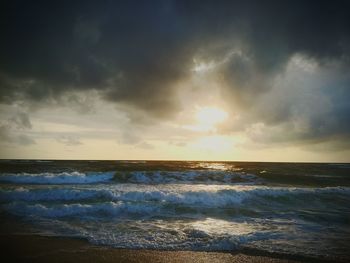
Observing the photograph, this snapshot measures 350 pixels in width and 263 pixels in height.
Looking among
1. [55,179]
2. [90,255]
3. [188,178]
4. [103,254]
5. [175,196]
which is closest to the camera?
[90,255]

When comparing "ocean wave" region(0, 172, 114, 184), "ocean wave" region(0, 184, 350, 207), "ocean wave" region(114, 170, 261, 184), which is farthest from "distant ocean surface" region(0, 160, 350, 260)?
"ocean wave" region(114, 170, 261, 184)

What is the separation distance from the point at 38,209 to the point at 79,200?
316 centimetres

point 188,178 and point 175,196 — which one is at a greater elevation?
point 175,196

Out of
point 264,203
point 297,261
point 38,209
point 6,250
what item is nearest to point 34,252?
point 6,250

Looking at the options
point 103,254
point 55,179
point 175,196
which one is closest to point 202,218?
point 175,196

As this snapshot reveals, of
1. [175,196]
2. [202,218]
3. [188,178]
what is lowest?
[202,218]

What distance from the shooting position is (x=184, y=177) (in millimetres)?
29234

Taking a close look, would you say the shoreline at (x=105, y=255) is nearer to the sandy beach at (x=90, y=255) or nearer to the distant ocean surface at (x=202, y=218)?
the sandy beach at (x=90, y=255)

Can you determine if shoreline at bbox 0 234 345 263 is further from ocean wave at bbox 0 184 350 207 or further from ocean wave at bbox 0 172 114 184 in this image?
ocean wave at bbox 0 172 114 184

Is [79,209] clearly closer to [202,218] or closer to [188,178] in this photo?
[202,218]

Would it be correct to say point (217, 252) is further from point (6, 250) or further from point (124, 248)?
point (6, 250)

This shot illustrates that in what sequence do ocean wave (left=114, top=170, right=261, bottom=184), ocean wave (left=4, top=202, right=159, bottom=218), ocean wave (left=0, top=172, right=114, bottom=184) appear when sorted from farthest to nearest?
ocean wave (left=114, top=170, right=261, bottom=184) < ocean wave (left=0, top=172, right=114, bottom=184) < ocean wave (left=4, top=202, right=159, bottom=218)

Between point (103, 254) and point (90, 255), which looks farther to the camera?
point (103, 254)

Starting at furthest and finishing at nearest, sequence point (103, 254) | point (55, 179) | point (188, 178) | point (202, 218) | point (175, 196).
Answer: point (188, 178)
point (55, 179)
point (175, 196)
point (202, 218)
point (103, 254)
